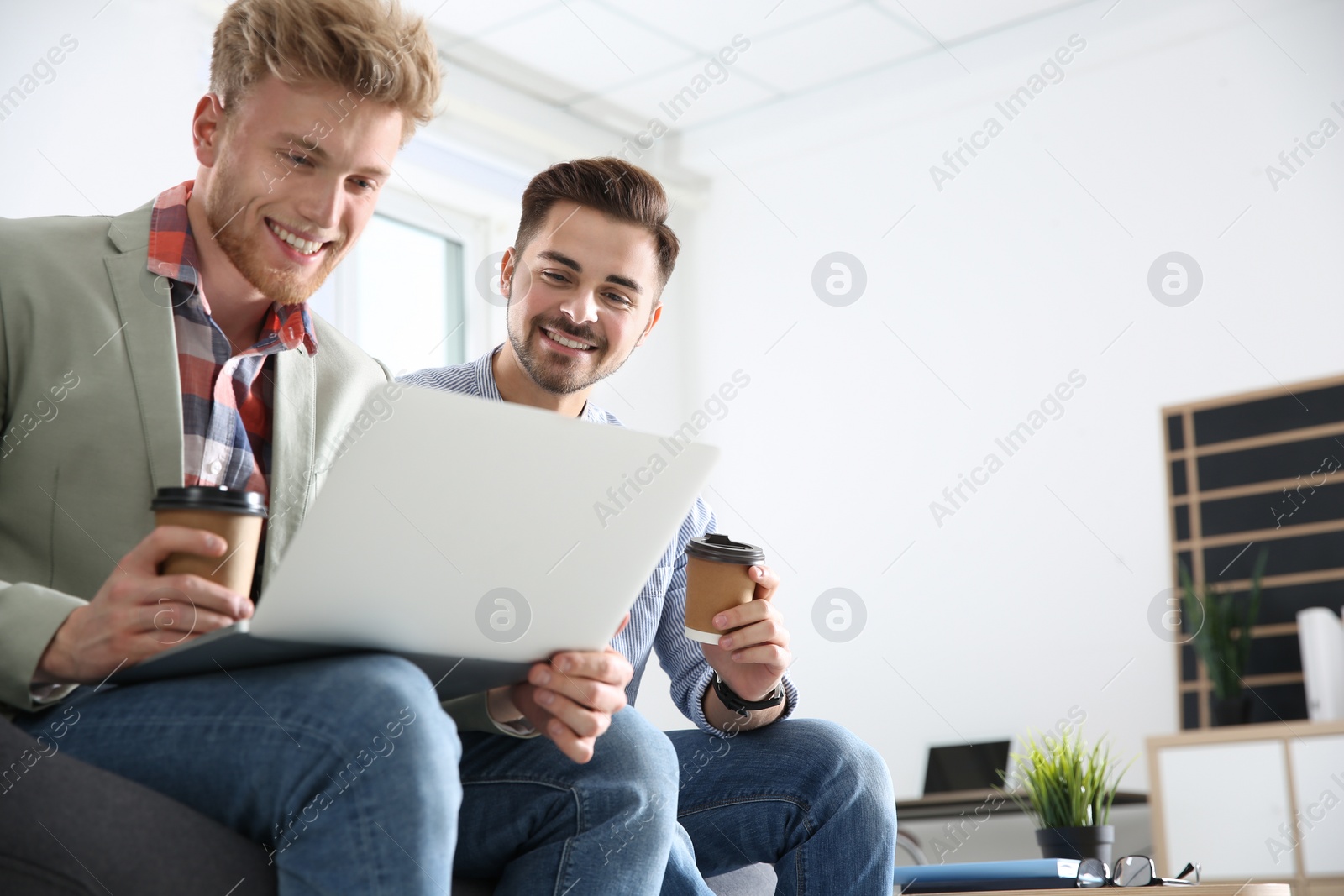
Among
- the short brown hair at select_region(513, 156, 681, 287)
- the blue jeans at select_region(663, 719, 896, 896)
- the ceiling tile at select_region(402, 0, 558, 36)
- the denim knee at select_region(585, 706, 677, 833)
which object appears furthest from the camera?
the ceiling tile at select_region(402, 0, 558, 36)

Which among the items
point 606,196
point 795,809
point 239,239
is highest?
point 606,196

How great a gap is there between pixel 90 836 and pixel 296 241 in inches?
29.3

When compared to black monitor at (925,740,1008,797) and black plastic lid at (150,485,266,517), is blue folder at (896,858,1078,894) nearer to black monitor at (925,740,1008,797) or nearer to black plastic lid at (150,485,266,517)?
black plastic lid at (150,485,266,517)

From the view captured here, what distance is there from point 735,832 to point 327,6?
1137 mm

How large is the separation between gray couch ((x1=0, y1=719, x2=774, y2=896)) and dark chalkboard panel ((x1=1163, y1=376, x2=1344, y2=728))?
3431 mm

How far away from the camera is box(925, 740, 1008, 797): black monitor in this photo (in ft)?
13.0

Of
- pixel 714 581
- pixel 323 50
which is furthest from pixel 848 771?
pixel 323 50

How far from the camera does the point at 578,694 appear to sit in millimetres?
1093

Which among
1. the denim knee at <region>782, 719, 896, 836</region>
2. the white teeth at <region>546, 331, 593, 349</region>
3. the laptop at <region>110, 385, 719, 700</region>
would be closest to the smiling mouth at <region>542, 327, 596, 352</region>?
the white teeth at <region>546, 331, 593, 349</region>

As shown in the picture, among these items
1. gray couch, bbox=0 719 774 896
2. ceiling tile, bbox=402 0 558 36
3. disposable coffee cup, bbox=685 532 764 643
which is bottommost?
gray couch, bbox=0 719 774 896

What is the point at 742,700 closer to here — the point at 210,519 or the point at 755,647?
the point at 755,647

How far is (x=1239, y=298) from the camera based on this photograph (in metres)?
3.97

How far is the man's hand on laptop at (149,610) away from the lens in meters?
0.94

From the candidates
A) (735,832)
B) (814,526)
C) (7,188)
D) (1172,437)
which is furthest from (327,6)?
(814,526)
